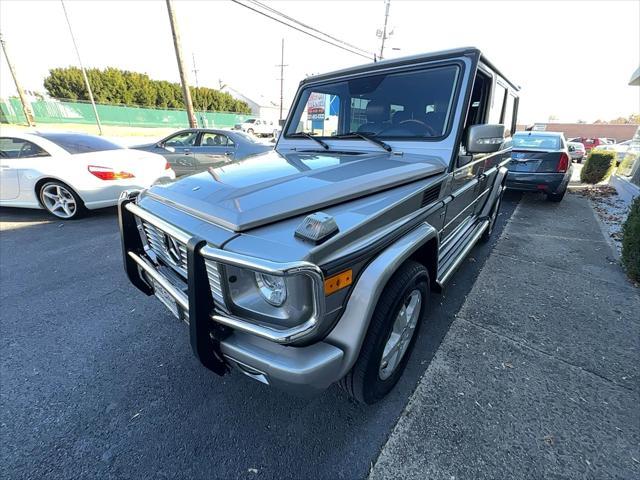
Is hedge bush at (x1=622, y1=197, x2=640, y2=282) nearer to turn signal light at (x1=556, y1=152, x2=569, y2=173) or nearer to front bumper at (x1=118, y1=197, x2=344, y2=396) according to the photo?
→ turn signal light at (x1=556, y1=152, x2=569, y2=173)

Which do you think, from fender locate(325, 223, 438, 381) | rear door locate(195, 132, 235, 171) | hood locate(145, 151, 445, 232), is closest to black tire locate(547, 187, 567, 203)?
hood locate(145, 151, 445, 232)

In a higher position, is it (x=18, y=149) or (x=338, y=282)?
(x=18, y=149)

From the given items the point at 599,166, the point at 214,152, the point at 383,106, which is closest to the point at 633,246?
the point at 383,106

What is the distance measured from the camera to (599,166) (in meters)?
10.7

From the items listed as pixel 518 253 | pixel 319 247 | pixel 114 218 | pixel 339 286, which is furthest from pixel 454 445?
pixel 114 218

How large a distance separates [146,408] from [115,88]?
46.9 m

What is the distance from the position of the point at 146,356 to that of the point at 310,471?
157 cm

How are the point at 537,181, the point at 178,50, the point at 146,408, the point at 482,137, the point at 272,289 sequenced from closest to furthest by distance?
the point at 272,289
the point at 146,408
the point at 482,137
the point at 537,181
the point at 178,50

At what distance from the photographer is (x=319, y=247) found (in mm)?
1350

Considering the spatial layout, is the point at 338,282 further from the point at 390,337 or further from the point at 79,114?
the point at 79,114

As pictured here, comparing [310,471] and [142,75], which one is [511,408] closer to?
[310,471]

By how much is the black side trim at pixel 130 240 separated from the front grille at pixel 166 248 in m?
0.16

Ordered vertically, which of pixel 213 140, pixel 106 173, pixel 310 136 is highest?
pixel 310 136

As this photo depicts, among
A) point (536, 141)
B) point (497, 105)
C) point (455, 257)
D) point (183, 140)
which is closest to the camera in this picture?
point (455, 257)
